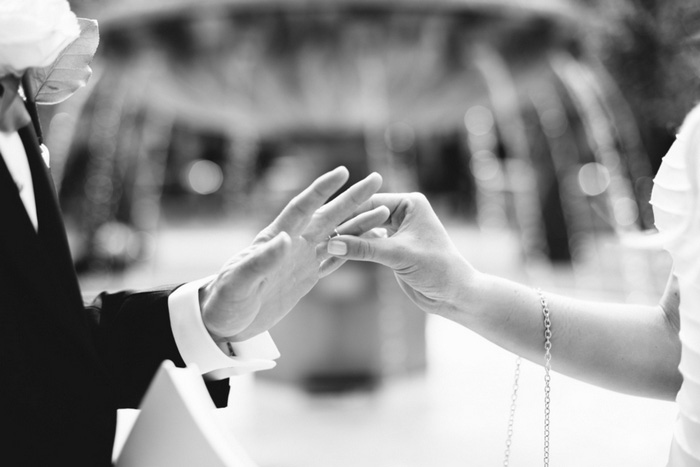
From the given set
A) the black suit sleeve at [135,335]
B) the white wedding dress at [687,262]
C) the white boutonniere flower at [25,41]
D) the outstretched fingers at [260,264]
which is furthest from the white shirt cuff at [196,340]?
the white wedding dress at [687,262]

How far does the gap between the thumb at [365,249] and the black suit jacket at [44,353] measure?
0.49 meters

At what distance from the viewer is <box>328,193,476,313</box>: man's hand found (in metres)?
1.46

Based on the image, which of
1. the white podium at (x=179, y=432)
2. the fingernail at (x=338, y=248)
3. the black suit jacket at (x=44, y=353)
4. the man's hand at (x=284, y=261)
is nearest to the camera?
the white podium at (x=179, y=432)

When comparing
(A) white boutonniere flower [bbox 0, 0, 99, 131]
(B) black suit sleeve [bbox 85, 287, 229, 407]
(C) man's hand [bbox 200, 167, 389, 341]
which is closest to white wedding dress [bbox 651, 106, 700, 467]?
(C) man's hand [bbox 200, 167, 389, 341]

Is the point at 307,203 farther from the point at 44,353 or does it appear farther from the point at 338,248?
the point at 44,353

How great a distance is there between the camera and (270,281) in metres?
1.38

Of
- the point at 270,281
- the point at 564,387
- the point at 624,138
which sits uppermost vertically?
the point at 270,281

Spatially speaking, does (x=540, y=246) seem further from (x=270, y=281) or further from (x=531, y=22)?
(x=270, y=281)

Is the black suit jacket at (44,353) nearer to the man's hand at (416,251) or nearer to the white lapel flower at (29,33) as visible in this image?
the white lapel flower at (29,33)

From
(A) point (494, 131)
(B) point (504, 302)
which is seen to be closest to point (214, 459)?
(B) point (504, 302)

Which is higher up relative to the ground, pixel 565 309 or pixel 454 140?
pixel 565 309

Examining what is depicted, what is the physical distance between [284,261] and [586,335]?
703 mm

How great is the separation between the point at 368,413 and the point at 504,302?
283cm

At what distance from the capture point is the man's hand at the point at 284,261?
1.24 metres
